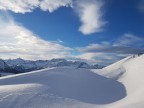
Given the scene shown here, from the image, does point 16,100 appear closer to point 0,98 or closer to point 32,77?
point 0,98

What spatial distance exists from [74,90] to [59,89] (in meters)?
1.01

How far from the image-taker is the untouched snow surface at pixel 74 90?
1287 cm

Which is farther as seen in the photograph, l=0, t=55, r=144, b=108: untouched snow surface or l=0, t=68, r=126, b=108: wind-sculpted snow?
l=0, t=68, r=126, b=108: wind-sculpted snow

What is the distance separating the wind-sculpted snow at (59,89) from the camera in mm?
13234

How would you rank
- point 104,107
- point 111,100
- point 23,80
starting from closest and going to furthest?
point 104,107, point 111,100, point 23,80

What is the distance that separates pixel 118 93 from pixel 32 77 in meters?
7.06

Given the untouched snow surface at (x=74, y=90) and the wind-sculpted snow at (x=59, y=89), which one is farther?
the wind-sculpted snow at (x=59, y=89)

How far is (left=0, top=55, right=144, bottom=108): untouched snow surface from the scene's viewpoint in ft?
42.2

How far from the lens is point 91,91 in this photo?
1642cm

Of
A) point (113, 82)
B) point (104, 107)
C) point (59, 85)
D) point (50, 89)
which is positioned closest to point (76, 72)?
point (113, 82)

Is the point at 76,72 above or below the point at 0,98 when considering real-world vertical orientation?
above

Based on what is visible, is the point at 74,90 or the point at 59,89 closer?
the point at 59,89

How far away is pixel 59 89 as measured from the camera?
52.5 ft

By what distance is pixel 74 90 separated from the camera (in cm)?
1634
